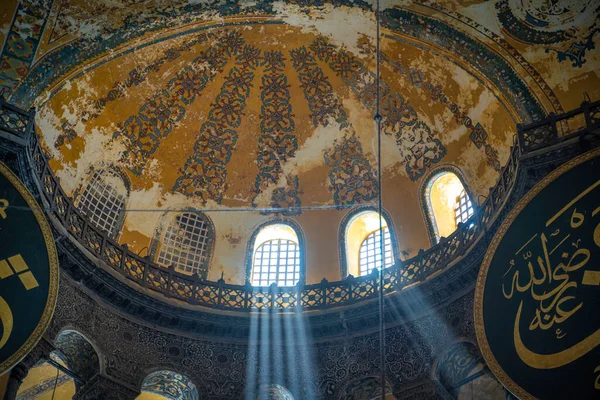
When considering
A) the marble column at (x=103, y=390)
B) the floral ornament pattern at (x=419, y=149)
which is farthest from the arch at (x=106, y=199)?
the floral ornament pattern at (x=419, y=149)

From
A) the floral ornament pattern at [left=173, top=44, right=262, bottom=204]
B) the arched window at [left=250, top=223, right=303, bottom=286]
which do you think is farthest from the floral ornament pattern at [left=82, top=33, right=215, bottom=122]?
the arched window at [left=250, top=223, right=303, bottom=286]

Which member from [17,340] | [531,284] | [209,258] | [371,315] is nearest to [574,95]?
[531,284]

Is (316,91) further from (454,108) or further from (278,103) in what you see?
(454,108)

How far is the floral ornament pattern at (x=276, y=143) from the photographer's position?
16.8 metres

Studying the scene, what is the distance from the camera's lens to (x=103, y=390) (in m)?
13.4

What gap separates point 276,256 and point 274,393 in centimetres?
306

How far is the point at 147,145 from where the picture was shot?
16266 millimetres

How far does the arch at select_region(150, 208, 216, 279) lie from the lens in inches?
634

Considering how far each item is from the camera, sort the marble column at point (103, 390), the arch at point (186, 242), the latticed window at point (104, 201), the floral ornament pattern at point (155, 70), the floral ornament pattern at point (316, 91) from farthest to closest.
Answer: the floral ornament pattern at point (316, 91), the arch at point (186, 242), the floral ornament pattern at point (155, 70), the latticed window at point (104, 201), the marble column at point (103, 390)

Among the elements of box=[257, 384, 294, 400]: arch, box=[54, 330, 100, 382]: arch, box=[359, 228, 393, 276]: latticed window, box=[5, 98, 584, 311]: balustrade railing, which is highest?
box=[359, 228, 393, 276]: latticed window

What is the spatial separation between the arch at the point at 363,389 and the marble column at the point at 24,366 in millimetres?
4673

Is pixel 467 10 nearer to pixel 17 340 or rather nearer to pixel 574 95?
pixel 574 95

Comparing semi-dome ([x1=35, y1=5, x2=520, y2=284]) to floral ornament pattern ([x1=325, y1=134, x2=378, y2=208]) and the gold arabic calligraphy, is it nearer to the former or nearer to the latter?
floral ornament pattern ([x1=325, y1=134, x2=378, y2=208])

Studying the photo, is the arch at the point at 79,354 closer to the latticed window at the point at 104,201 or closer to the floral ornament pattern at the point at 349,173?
the latticed window at the point at 104,201
